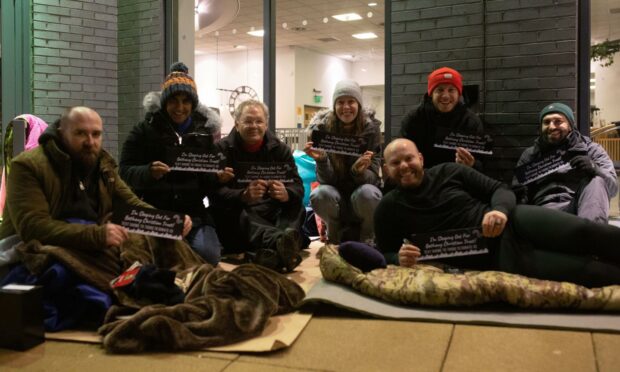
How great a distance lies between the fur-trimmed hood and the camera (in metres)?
3.22

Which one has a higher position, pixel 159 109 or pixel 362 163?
pixel 159 109

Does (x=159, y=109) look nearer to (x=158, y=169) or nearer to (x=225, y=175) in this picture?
(x=158, y=169)

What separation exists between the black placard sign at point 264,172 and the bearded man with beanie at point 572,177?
139 cm

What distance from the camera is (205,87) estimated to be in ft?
44.5

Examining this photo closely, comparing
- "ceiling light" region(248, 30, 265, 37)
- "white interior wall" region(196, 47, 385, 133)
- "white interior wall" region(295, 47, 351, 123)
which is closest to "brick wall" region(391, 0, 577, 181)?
"ceiling light" region(248, 30, 265, 37)

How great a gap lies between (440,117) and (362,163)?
1.87 ft

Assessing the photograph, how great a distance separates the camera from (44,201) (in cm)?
218

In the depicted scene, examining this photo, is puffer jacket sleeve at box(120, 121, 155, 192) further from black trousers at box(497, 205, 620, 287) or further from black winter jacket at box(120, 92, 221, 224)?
black trousers at box(497, 205, 620, 287)

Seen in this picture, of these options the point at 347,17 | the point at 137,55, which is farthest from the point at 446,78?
the point at 347,17

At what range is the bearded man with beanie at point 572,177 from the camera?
2.82 metres

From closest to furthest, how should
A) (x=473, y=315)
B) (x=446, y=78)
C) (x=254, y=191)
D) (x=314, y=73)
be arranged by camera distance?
(x=473, y=315), (x=254, y=191), (x=446, y=78), (x=314, y=73)

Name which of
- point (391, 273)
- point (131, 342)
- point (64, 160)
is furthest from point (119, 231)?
point (391, 273)

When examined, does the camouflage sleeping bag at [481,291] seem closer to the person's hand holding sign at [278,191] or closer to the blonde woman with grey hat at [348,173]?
the person's hand holding sign at [278,191]

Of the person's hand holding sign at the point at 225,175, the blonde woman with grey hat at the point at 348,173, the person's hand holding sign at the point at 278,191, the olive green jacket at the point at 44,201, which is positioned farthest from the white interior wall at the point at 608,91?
the olive green jacket at the point at 44,201
